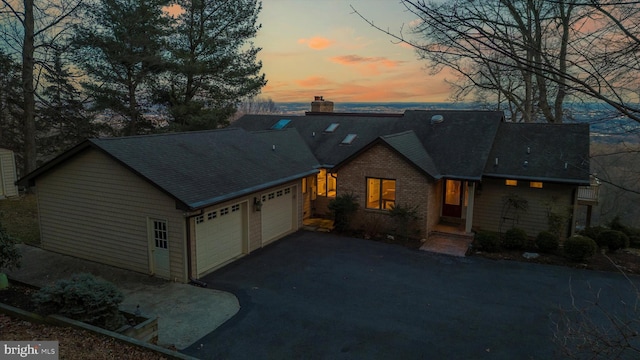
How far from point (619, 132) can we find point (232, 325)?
25.9 ft

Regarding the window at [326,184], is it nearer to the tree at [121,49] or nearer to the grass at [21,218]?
the grass at [21,218]

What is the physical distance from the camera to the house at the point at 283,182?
466 inches

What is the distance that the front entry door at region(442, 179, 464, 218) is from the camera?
18.2m

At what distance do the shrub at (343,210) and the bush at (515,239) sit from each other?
5.77 m

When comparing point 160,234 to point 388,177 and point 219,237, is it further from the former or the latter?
point 388,177

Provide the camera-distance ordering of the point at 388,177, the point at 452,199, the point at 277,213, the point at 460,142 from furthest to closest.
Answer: the point at 452,199, the point at 460,142, the point at 388,177, the point at 277,213

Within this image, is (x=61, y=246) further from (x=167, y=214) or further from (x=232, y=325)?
(x=232, y=325)

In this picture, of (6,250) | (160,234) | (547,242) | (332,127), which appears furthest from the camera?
(332,127)

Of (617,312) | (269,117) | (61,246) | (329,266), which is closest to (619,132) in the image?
(617,312)

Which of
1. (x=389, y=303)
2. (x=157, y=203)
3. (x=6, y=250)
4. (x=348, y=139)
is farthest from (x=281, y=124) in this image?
(x=6, y=250)

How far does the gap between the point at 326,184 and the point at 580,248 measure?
33.9ft

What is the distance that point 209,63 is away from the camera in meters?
27.1

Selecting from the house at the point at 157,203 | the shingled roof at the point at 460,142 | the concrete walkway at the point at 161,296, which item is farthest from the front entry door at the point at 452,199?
the concrete walkway at the point at 161,296

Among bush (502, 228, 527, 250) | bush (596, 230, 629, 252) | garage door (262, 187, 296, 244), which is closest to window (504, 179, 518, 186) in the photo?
bush (502, 228, 527, 250)
